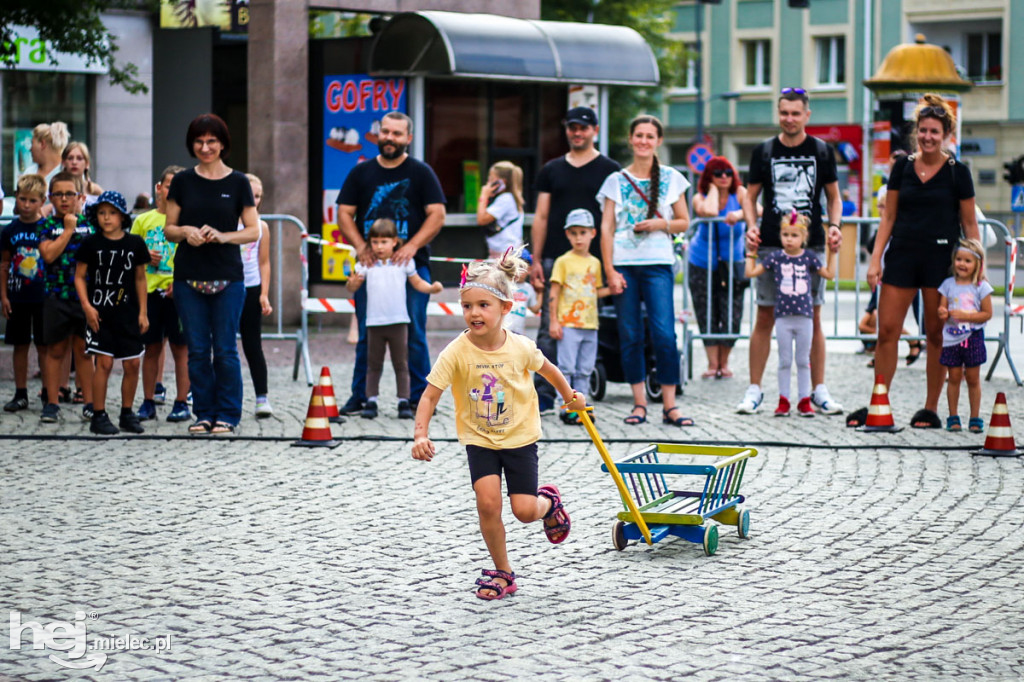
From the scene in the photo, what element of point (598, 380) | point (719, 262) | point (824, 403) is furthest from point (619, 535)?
point (719, 262)

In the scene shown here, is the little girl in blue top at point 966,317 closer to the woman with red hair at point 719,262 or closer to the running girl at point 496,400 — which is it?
the woman with red hair at point 719,262

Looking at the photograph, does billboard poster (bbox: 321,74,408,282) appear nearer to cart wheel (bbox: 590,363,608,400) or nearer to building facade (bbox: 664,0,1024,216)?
cart wheel (bbox: 590,363,608,400)

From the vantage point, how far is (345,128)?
1831cm

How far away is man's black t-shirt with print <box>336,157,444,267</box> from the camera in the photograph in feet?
35.7

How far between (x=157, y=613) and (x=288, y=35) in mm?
13198

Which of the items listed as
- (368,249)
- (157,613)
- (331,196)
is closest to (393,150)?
(368,249)

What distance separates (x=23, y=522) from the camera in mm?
7184

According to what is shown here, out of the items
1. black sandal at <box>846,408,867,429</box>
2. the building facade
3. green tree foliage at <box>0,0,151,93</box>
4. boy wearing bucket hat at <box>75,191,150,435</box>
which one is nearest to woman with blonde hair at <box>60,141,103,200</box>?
green tree foliage at <box>0,0,151,93</box>

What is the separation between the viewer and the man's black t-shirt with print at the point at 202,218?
386 inches

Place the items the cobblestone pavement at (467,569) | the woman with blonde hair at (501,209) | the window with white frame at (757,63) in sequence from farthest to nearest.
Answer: the window with white frame at (757,63), the woman with blonde hair at (501,209), the cobblestone pavement at (467,569)

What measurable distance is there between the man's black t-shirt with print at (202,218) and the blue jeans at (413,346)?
1.37m

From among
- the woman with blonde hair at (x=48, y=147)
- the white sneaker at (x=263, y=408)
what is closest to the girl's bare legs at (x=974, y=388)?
the white sneaker at (x=263, y=408)

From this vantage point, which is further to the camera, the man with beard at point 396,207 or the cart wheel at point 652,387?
the cart wheel at point 652,387

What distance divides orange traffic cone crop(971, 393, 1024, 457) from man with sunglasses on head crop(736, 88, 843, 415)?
6.49ft
